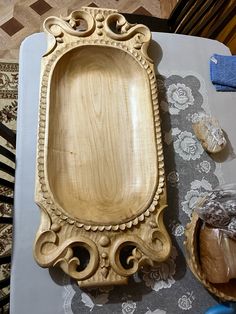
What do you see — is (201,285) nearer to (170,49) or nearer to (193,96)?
(193,96)

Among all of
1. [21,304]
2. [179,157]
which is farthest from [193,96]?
[21,304]

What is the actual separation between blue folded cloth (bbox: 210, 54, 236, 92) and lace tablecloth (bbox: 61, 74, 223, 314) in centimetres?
4

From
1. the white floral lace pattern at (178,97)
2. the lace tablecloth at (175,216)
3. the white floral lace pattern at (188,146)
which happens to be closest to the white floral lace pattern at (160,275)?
the lace tablecloth at (175,216)

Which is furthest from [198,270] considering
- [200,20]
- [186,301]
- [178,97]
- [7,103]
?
[7,103]

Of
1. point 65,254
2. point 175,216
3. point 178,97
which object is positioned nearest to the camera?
point 65,254

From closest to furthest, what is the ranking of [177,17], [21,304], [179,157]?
[21,304] → [179,157] → [177,17]

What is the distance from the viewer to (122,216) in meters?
0.72

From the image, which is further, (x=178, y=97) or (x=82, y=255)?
(x=178, y=97)

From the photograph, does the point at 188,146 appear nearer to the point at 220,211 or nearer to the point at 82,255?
the point at 220,211

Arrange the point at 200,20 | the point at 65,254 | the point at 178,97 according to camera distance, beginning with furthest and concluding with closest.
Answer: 1. the point at 200,20
2. the point at 178,97
3. the point at 65,254

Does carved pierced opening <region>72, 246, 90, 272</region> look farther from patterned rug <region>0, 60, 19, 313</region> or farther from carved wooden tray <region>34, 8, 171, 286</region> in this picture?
patterned rug <region>0, 60, 19, 313</region>

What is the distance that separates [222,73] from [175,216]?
0.37m

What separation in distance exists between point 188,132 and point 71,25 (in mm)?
345

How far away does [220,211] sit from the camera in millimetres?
699
